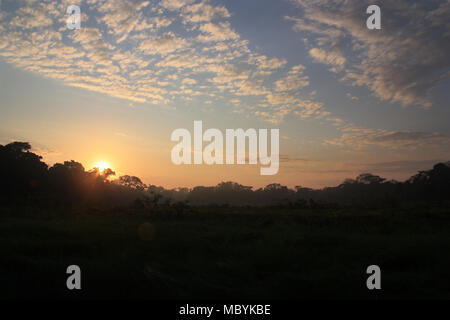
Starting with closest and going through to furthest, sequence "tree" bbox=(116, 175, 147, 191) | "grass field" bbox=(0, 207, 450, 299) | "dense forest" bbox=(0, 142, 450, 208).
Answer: "grass field" bbox=(0, 207, 450, 299) < "dense forest" bbox=(0, 142, 450, 208) < "tree" bbox=(116, 175, 147, 191)

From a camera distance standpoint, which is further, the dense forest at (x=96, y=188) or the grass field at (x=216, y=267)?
the dense forest at (x=96, y=188)

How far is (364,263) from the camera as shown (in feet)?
23.0

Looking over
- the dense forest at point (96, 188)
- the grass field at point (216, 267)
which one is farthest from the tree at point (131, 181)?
the grass field at point (216, 267)

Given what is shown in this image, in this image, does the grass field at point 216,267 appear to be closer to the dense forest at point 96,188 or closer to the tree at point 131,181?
the dense forest at point 96,188

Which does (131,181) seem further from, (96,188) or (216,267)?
(216,267)

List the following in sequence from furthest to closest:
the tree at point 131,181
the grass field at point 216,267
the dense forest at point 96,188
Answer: the tree at point 131,181
the dense forest at point 96,188
the grass field at point 216,267

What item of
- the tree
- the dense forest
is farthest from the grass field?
the tree

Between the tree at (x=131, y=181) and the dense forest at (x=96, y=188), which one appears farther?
the tree at (x=131, y=181)

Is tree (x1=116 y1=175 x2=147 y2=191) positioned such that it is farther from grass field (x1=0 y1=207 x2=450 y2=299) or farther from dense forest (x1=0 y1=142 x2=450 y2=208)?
grass field (x1=0 y1=207 x2=450 y2=299)

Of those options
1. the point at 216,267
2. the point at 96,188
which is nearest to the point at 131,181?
the point at 96,188

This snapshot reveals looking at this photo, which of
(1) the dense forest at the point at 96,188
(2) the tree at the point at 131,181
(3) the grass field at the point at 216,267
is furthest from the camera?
(2) the tree at the point at 131,181

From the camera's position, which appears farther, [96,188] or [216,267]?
[96,188]

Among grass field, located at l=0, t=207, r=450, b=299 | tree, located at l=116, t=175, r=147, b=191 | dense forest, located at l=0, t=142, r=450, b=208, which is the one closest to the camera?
grass field, located at l=0, t=207, r=450, b=299

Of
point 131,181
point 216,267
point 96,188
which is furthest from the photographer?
point 131,181
